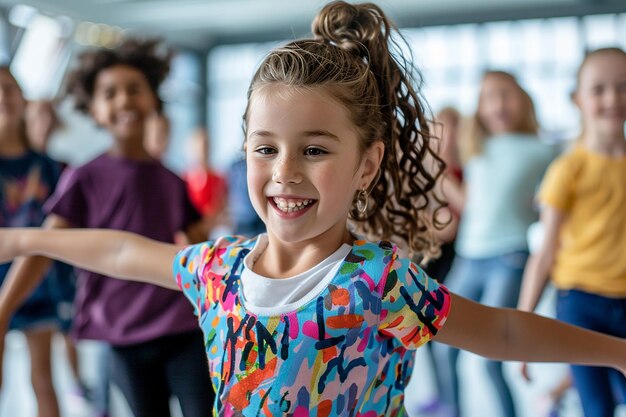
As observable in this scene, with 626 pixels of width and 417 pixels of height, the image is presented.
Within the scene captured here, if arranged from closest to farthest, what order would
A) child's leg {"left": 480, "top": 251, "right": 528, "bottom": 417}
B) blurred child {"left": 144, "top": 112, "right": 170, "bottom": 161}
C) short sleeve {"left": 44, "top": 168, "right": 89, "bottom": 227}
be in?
short sleeve {"left": 44, "top": 168, "right": 89, "bottom": 227}
child's leg {"left": 480, "top": 251, "right": 528, "bottom": 417}
blurred child {"left": 144, "top": 112, "right": 170, "bottom": 161}

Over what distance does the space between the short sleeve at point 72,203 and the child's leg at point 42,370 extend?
75 centimetres

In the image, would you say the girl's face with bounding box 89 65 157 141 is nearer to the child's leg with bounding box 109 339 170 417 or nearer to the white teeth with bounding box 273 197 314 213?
the child's leg with bounding box 109 339 170 417

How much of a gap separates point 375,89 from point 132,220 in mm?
1040

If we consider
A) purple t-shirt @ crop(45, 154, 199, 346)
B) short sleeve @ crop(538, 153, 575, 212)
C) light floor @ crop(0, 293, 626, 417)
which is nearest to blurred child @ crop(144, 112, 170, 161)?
light floor @ crop(0, 293, 626, 417)

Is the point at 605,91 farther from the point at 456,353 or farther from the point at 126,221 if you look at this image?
the point at 456,353

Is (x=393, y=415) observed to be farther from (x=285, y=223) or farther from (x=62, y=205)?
(x=62, y=205)

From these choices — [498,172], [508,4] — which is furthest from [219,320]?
[508,4]

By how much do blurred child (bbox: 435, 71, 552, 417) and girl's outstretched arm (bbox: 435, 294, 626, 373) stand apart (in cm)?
179

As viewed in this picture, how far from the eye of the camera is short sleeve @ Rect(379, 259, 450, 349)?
1180mm

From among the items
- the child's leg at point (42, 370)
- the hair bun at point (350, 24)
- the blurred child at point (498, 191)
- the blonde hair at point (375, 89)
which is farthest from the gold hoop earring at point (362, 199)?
the blurred child at point (498, 191)

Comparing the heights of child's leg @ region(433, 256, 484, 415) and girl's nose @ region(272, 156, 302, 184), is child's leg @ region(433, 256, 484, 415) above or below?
below

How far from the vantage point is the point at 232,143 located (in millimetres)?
11719

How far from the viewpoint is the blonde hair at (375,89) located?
48.9 inches

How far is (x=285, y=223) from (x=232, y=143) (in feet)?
34.8
